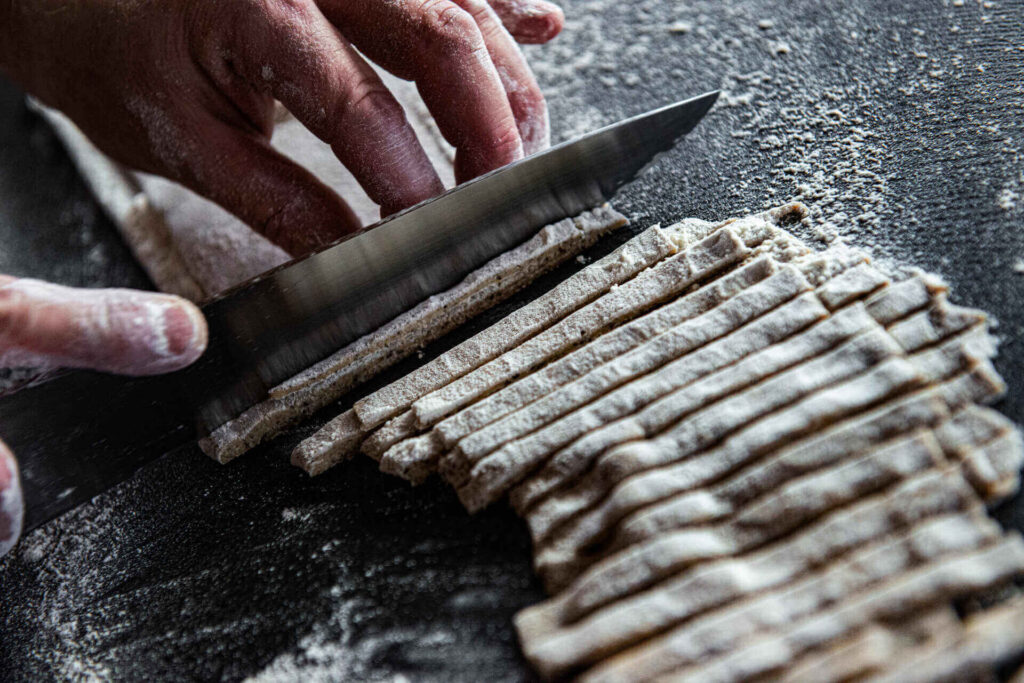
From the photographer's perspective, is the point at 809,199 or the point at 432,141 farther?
the point at 432,141

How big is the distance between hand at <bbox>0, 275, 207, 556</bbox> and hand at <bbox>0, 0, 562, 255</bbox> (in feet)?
2.57

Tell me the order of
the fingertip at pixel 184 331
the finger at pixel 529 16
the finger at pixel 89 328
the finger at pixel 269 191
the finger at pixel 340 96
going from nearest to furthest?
the finger at pixel 89 328, the fingertip at pixel 184 331, the finger at pixel 340 96, the finger at pixel 269 191, the finger at pixel 529 16

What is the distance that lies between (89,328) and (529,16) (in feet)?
6.79

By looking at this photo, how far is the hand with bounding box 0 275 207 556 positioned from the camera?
5.82ft

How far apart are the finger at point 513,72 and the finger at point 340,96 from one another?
0.44 metres

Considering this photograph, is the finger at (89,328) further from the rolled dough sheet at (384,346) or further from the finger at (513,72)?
the finger at (513,72)

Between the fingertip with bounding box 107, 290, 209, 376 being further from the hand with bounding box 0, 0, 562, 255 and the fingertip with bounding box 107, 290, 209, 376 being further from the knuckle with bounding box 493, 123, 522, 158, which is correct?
the knuckle with bounding box 493, 123, 522, 158

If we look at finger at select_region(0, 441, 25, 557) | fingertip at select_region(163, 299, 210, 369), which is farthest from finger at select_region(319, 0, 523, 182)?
finger at select_region(0, 441, 25, 557)

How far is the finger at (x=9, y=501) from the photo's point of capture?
6.35 ft

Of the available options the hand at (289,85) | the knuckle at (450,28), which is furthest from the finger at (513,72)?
the knuckle at (450,28)

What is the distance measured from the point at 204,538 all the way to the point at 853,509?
1.85 meters

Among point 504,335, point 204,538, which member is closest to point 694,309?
point 504,335

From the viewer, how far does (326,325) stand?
2.35 m

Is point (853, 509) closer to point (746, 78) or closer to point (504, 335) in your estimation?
point (504, 335)
